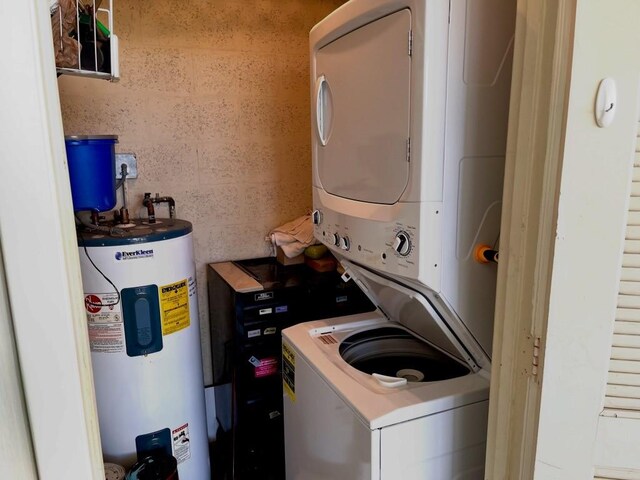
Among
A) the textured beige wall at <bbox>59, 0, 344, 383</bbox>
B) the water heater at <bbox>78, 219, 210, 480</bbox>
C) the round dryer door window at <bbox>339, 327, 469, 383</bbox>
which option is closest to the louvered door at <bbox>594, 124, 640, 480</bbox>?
the round dryer door window at <bbox>339, 327, 469, 383</bbox>

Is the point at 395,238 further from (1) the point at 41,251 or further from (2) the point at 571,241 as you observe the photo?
(1) the point at 41,251

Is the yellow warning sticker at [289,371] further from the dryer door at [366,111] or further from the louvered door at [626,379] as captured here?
the louvered door at [626,379]

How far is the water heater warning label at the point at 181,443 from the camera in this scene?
6.70ft

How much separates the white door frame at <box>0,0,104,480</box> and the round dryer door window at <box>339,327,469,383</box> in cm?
122

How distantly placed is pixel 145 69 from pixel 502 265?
1.98 metres

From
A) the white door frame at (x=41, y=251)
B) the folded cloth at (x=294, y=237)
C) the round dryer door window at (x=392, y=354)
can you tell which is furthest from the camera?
the folded cloth at (x=294, y=237)

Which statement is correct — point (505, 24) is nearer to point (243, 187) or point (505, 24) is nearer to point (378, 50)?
point (378, 50)

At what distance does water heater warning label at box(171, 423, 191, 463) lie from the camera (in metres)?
2.04

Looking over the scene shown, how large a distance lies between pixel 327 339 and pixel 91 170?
3.36ft

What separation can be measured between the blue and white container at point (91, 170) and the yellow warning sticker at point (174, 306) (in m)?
0.41

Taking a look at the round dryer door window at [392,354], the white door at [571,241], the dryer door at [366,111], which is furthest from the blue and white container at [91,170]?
the white door at [571,241]

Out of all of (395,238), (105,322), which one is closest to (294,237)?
(105,322)

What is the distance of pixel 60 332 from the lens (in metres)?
0.49

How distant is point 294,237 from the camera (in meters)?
2.58
